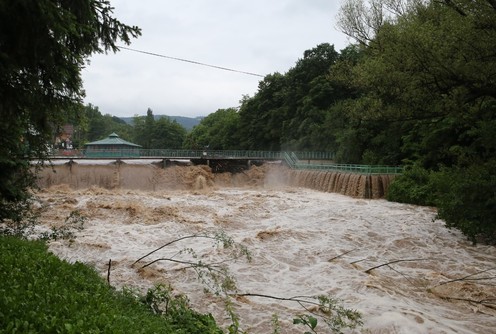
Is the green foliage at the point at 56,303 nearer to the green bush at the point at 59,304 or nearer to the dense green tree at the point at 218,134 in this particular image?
the green bush at the point at 59,304

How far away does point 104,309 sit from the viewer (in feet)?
13.8

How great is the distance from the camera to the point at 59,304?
3.94 m

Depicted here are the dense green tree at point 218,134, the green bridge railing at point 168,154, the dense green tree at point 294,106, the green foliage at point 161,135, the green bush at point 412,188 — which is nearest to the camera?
the green bush at point 412,188

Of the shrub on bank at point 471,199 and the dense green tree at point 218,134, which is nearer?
the shrub on bank at point 471,199

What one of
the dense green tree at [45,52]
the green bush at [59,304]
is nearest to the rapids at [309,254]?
the green bush at [59,304]

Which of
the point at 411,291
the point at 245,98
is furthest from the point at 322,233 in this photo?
the point at 245,98

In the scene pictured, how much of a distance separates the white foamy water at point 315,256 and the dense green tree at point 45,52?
4.26 m

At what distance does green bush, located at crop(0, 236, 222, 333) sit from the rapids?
2.13 meters

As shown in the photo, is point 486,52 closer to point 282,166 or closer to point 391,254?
point 391,254

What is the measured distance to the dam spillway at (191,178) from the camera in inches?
950

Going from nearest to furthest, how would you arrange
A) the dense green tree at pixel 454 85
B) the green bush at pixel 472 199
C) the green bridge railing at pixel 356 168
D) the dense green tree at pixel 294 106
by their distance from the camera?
1. the dense green tree at pixel 454 85
2. the green bush at pixel 472 199
3. the green bridge railing at pixel 356 168
4. the dense green tree at pixel 294 106

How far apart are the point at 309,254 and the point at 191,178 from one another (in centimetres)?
1928

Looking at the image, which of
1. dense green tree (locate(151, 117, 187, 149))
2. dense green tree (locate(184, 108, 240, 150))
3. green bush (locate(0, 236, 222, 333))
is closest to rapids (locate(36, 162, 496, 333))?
green bush (locate(0, 236, 222, 333))

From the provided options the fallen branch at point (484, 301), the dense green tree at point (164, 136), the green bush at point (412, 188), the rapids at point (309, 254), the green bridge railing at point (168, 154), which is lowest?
the rapids at point (309, 254)
